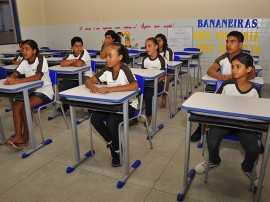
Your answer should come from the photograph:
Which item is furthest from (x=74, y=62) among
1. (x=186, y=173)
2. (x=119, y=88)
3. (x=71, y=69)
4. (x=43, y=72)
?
(x=186, y=173)

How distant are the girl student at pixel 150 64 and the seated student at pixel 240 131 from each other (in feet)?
3.57

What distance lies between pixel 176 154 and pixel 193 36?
4.42 m

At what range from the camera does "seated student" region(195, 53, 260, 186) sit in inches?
72.4

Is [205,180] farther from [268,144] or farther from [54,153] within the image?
[54,153]

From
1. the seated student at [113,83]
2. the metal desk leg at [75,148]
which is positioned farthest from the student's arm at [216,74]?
the metal desk leg at [75,148]

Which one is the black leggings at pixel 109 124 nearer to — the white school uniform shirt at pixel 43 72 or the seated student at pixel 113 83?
the seated student at pixel 113 83

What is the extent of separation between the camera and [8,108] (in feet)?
13.9

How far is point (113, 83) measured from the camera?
2.45 m

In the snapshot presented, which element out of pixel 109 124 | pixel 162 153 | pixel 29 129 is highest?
pixel 109 124

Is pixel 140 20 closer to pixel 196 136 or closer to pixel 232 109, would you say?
pixel 196 136

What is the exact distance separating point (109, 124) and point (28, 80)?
3.48ft

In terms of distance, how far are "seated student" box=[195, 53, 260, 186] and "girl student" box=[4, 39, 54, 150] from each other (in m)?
1.85

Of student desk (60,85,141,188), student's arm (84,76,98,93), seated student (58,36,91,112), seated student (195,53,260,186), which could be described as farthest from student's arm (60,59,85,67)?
seated student (195,53,260,186)

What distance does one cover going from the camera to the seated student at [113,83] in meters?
2.30
